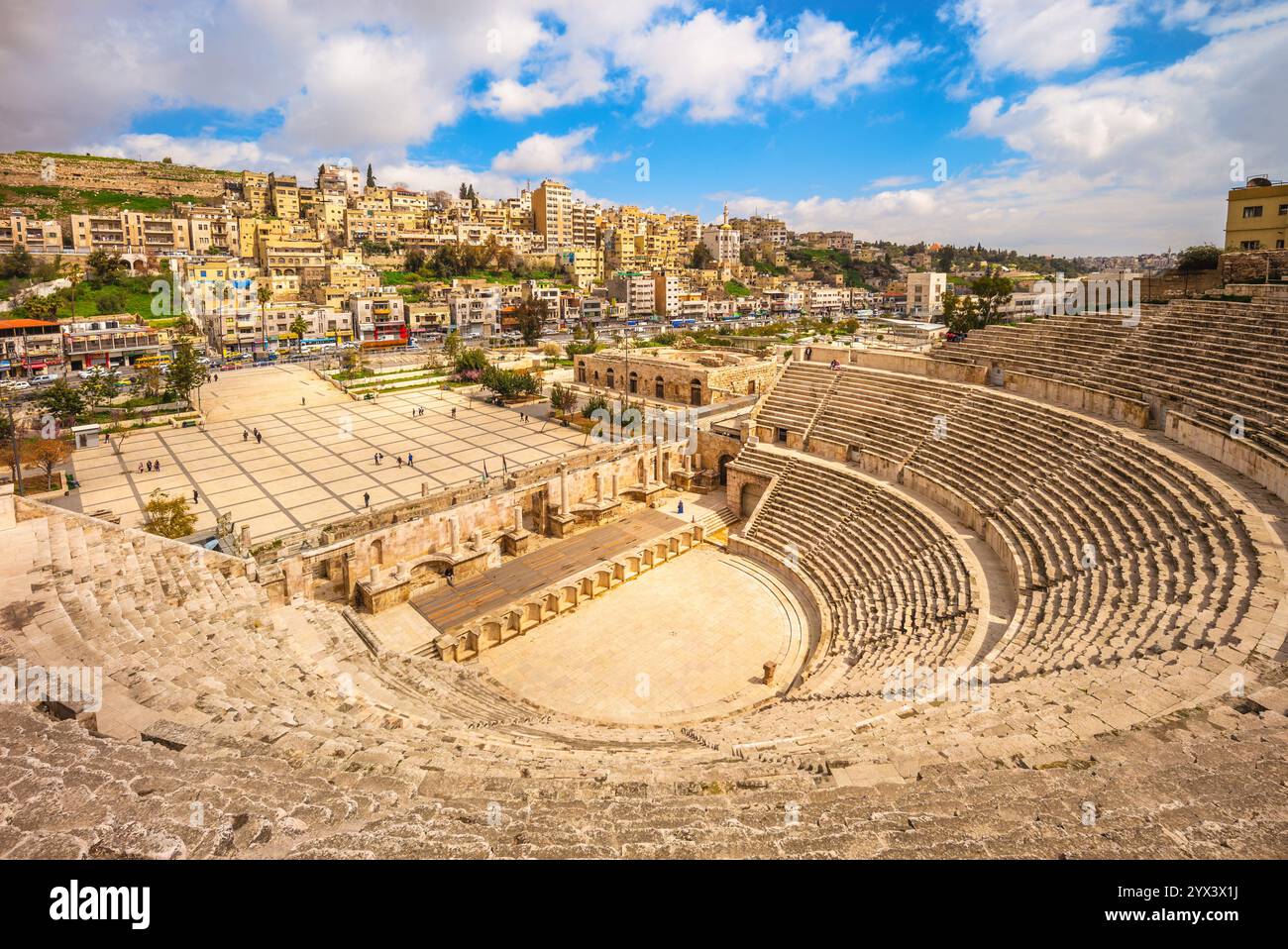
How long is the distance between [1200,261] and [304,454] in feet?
157

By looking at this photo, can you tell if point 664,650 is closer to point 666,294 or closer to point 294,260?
point 666,294

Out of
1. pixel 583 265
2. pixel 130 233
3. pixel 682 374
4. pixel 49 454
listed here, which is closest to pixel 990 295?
pixel 682 374

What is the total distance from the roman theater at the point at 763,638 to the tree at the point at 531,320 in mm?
42803

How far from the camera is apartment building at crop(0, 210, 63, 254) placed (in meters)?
77.1

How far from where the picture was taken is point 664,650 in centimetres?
1672

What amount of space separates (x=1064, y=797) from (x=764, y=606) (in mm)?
13207

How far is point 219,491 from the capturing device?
30.5 metres

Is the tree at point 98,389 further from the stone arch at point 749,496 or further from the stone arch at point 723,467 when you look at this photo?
the stone arch at point 749,496

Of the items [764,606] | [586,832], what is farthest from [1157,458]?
[586,832]

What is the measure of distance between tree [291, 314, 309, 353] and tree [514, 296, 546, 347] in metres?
22.6

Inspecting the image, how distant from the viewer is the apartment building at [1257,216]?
2802 centimetres

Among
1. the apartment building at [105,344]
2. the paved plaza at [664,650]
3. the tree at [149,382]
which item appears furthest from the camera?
the apartment building at [105,344]

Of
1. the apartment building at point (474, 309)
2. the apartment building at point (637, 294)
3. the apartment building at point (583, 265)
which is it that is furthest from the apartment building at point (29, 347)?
the apartment building at point (583, 265)

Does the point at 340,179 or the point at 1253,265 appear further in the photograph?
the point at 340,179
